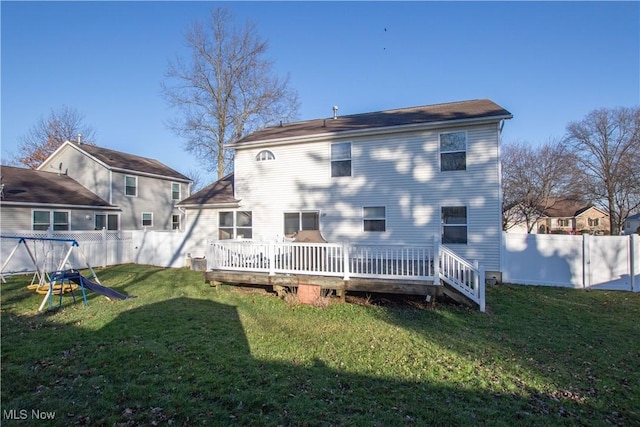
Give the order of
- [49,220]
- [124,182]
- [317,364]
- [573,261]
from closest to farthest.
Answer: [317,364] → [573,261] → [49,220] → [124,182]

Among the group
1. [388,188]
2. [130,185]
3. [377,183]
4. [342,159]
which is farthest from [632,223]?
[130,185]

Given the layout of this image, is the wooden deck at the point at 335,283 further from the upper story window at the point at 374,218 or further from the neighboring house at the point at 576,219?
the neighboring house at the point at 576,219

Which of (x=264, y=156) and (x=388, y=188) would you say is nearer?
(x=388, y=188)

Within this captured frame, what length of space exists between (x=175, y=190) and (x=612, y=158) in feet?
115

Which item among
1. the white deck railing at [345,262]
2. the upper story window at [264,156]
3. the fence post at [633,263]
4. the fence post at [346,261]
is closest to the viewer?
the white deck railing at [345,262]

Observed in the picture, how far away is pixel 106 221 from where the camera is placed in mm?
18562

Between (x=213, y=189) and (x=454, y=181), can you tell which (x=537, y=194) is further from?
(x=213, y=189)

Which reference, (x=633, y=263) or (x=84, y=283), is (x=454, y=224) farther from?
(x=84, y=283)

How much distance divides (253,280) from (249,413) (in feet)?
19.1

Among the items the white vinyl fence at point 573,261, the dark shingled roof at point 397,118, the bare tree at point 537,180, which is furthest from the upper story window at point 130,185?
the bare tree at point 537,180

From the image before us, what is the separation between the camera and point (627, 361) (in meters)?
A: 4.88

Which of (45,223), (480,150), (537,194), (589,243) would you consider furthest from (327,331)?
(537,194)

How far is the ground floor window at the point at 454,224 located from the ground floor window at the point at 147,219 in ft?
59.9

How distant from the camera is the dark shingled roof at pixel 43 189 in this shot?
15.3 metres
